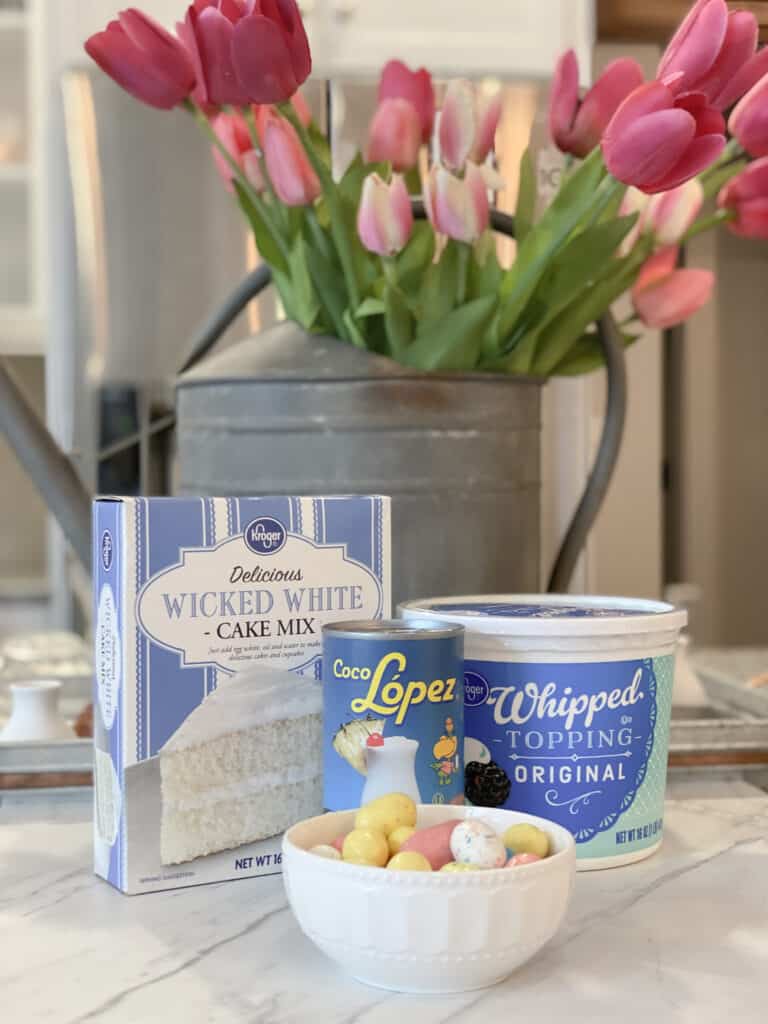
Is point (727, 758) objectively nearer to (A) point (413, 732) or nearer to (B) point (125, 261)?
(A) point (413, 732)

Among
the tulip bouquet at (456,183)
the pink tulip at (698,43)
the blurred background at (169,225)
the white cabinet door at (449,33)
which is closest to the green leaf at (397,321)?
the tulip bouquet at (456,183)

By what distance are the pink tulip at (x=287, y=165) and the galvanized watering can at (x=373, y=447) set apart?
8 centimetres

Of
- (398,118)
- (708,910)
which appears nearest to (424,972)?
(708,910)

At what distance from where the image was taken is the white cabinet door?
1.65m

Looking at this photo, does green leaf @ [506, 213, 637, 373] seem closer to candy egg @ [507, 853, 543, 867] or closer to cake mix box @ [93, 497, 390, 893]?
cake mix box @ [93, 497, 390, 893]

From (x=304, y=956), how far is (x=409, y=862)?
0.08m

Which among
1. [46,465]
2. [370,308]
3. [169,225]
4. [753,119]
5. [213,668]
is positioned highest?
[169,225]

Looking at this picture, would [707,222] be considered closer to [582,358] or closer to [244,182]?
[582,358]

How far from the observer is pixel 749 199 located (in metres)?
0.90

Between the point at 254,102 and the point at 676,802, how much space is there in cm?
50

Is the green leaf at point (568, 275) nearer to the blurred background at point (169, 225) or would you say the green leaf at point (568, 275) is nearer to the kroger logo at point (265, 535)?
the kroger logo at point (265, 535)

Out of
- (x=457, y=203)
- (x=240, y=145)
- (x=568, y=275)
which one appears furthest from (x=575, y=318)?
(x=240, y=145)

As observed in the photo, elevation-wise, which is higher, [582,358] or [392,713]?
[582,358]

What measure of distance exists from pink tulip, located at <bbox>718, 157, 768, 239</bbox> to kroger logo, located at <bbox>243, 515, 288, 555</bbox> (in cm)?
46
